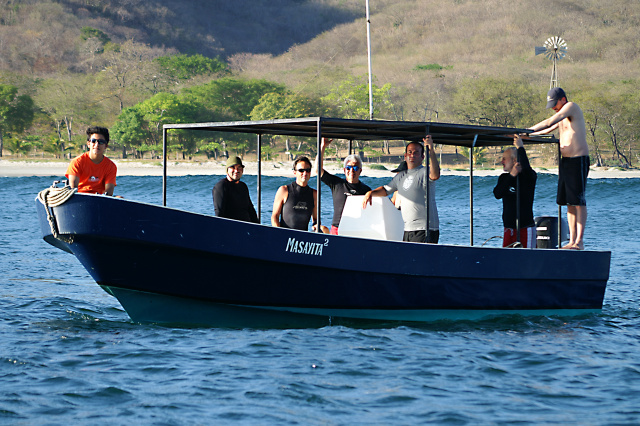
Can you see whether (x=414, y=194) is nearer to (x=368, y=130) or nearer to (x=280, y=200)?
(x=368, y=130)

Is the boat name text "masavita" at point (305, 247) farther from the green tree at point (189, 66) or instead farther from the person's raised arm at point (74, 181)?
the green tree at point (189, 66)

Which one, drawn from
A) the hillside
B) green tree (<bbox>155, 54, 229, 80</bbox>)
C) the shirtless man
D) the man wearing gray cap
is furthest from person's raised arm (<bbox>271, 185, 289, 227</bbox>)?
green tree (<bbox>155, 54, 229, 80</bbox>)

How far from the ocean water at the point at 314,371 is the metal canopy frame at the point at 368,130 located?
1.43 metres

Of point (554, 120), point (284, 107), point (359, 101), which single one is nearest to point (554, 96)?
point (554, 120)

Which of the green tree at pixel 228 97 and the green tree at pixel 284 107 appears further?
the green tree at pixel 228 97

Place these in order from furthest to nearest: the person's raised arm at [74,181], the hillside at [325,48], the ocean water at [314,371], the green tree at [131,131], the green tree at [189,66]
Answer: the green tree at [189,66] < the hillside at [325,48] < the green tree at [131,131] < the person's raised arm at [74,181] < the ocean water at [314,371]

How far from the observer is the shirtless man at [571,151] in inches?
330

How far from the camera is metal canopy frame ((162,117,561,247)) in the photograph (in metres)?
7.69

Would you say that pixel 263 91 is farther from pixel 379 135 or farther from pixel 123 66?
pixel 379 135

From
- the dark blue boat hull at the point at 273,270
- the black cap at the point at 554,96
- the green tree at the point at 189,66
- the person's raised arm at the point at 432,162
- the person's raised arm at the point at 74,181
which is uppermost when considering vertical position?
the green tree at the point at 189,66

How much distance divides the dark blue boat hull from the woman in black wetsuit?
0.94 m

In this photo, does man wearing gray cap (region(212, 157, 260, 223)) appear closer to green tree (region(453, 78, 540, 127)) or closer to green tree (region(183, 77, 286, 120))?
green tree (region(453, 78, 540, 127))

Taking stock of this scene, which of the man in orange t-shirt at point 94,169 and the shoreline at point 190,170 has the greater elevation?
the man in orange t-shirt at point 94,169

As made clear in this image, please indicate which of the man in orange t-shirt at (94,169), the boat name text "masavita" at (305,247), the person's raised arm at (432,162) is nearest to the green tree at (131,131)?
the man in orange t-shirt at (94,169)
